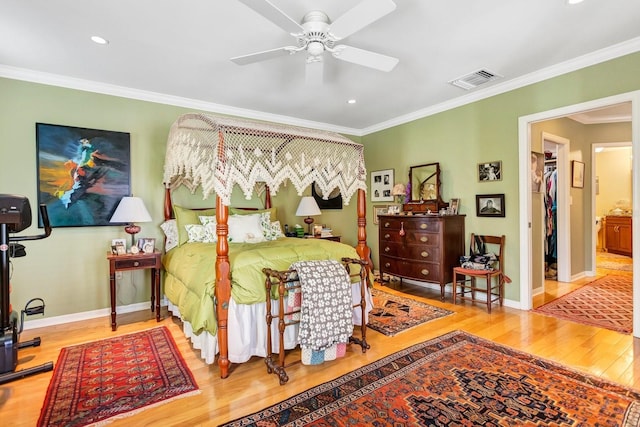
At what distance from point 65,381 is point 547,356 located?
378 cm

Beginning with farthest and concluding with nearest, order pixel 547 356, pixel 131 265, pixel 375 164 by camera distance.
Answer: pixel 375 164, pixel 131 265, pixel 547 356

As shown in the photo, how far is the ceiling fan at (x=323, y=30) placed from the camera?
1.90m

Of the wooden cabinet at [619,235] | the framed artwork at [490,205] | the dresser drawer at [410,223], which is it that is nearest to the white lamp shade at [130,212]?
the dresser drawer at [410,223]

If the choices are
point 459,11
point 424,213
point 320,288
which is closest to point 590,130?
point 424,213

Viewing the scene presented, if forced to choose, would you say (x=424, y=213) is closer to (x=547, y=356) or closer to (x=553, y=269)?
(x=547, y=356)

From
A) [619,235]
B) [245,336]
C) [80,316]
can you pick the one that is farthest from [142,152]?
[619,235]

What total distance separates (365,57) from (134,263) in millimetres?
3139

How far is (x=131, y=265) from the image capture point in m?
3.42

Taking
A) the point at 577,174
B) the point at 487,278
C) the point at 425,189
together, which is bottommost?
the point at 487,278

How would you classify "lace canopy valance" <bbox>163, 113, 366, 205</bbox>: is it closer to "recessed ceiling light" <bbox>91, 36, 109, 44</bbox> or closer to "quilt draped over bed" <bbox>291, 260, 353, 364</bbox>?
"quilt draped over bed" <bbox>291, 260, 353, 364</bbox>

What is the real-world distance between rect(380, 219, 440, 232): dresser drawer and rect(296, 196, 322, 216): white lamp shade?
3.52 feet

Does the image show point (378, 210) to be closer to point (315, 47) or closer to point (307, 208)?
point (307, 208)

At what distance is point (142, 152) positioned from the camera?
397 centimetres

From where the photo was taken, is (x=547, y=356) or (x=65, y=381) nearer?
(x=65, y=381)
